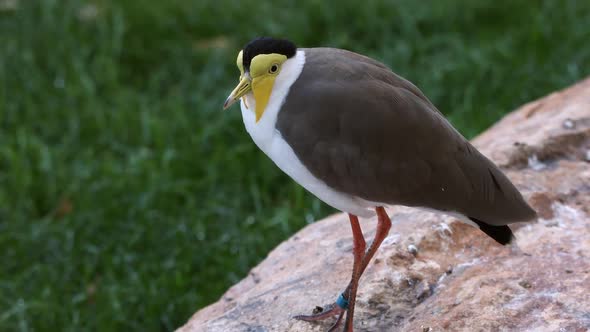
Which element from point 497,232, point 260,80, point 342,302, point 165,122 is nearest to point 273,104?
point 260,80

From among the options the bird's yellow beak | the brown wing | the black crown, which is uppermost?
the black crown

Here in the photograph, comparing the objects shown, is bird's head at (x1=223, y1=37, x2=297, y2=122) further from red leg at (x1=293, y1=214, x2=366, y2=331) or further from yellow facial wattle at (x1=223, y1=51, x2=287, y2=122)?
red leg at (x1=293, y1=214, x2=366, y2=331)

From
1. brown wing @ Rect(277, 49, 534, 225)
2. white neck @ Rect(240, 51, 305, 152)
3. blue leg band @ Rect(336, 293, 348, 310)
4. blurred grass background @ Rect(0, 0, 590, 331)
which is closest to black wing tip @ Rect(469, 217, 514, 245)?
brown wing @ Rect(277, 49, 534, 225)

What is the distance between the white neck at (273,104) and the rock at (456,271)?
73cm

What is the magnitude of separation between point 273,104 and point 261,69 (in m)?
0.13

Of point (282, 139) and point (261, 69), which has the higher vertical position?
point (261, 69)

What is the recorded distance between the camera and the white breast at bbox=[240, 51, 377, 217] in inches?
123

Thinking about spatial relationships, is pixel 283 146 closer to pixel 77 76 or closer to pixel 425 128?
pixel 425 128

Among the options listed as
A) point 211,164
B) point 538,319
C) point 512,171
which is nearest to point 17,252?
point 211,164

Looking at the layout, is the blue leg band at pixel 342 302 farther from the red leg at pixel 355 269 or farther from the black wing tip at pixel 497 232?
the black wing tip at pixel 497 232

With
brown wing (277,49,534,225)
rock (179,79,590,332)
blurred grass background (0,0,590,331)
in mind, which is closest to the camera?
brown wing (277,49,534,225)

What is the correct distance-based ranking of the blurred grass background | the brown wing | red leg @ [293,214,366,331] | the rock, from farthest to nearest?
the blurred grass background < red leg @ [293,214,366,331] < the rock < the brown wing

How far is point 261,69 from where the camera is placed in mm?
3129

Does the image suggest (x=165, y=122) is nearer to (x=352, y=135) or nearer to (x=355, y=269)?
(x=355, y=269)
